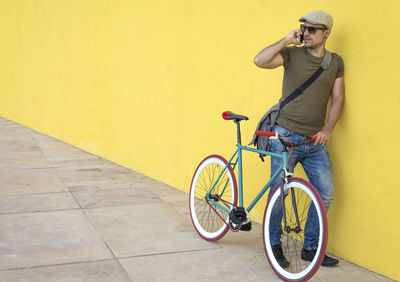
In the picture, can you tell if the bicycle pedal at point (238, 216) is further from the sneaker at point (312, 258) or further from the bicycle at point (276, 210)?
the sneaker at point (312, 258)

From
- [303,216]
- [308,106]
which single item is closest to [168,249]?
[303,216]

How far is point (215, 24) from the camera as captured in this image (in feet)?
19.7

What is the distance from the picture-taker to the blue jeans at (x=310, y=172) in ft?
14.3

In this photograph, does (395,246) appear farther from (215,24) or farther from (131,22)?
(131,22)

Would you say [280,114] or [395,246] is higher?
[280,114]

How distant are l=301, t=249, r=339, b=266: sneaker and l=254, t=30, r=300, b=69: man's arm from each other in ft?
5.06

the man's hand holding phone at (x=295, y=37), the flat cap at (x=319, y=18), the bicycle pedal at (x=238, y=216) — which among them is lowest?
the bicycle pedal at (x=238, y=216)

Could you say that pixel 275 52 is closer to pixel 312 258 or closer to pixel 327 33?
pixel 327 33

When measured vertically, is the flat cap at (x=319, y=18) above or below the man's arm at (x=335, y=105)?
above

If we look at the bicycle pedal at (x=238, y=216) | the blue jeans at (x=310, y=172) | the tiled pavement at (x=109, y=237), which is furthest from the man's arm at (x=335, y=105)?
the tiled pavement at (x=109, y=237)

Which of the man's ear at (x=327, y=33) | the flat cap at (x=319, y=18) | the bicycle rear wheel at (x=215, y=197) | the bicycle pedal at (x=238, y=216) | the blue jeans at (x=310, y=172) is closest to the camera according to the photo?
the flat cap at (x=319, y=18)

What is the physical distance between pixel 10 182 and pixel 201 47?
2911 mm

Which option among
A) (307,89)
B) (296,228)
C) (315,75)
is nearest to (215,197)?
(296,228)

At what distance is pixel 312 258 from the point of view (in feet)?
14.5
